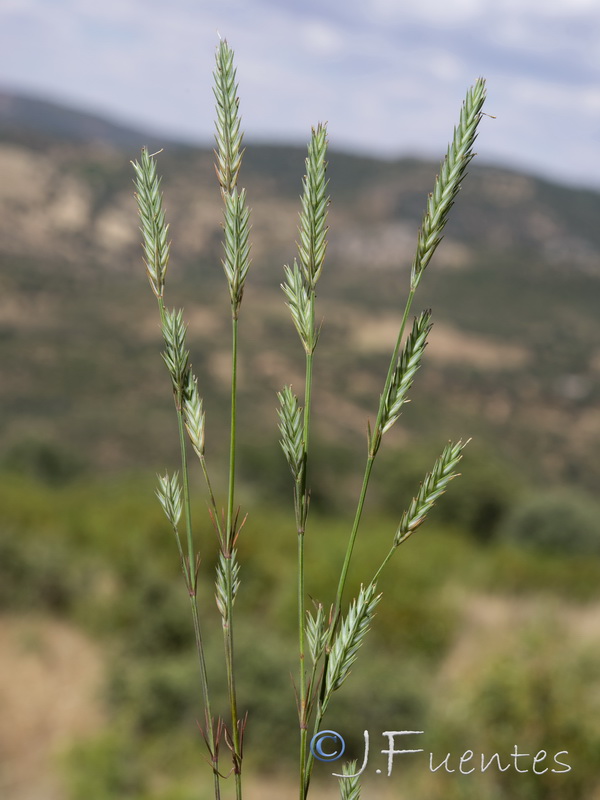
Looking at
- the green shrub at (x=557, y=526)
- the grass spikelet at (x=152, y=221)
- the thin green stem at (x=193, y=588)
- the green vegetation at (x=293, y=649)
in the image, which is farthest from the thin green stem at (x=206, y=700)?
the green shrub at (x=557, y=526)

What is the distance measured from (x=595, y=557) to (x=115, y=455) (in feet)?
108

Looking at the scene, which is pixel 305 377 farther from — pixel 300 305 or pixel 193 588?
pixel 193 588

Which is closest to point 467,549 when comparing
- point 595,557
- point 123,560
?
point 595,557

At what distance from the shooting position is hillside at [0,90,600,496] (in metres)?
57.2

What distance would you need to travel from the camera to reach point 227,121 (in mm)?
811


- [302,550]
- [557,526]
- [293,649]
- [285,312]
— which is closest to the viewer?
[302,550]

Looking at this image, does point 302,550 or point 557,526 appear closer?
point 302,550

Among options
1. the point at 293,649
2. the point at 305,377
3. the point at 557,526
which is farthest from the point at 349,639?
the point at 557,526

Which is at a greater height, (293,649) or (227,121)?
(227,121)

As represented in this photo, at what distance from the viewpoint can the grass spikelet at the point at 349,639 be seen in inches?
31.0

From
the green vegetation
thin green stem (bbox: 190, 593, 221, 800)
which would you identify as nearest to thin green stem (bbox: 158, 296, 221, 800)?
thin green stem (bbox: 190, 593, 221, 800)

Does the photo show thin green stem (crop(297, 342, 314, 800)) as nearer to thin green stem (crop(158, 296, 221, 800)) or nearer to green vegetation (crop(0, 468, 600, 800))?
thin green stem (crop(158, 296, 221, 800))

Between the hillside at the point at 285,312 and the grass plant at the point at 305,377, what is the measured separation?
30963 mm

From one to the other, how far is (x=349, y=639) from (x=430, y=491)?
0.17 m
